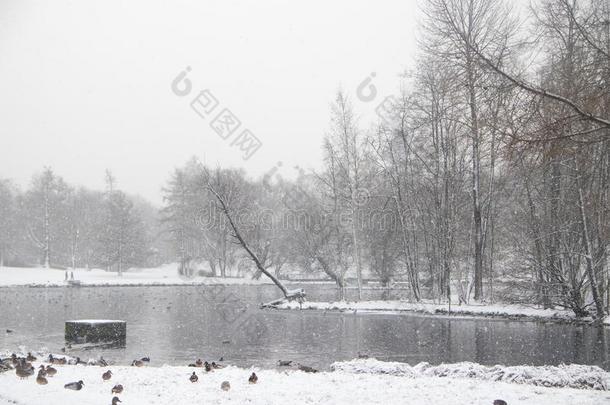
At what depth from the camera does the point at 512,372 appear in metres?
10.0

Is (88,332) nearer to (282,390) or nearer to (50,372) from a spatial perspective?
(50,372)

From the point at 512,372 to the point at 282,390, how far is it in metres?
4.46

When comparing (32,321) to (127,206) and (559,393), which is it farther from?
(127,206)

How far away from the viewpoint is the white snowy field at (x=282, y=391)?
25.6ft

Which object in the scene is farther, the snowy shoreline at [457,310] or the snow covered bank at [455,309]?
the snow covered bank at [455,309]

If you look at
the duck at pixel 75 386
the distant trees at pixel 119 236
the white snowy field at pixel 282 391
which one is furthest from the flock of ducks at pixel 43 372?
the distant trees at pixel 119 236

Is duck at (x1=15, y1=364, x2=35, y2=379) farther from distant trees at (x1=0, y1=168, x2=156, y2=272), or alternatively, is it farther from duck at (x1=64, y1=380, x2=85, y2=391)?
distant trees at (x1=0, y1=168, x2=156, y2=272)

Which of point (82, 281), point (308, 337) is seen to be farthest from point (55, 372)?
point (82, 281)

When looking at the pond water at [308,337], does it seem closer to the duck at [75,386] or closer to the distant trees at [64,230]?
the duck at [75,386]

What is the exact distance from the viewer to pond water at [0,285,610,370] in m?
14.3

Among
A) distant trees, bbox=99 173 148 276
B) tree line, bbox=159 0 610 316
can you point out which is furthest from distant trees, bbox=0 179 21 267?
tree line, bbox=159 0 610 316

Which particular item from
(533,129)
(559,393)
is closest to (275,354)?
(559,393)

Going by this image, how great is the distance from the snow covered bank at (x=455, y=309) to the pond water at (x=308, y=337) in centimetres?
83

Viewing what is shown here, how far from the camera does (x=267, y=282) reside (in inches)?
2298
